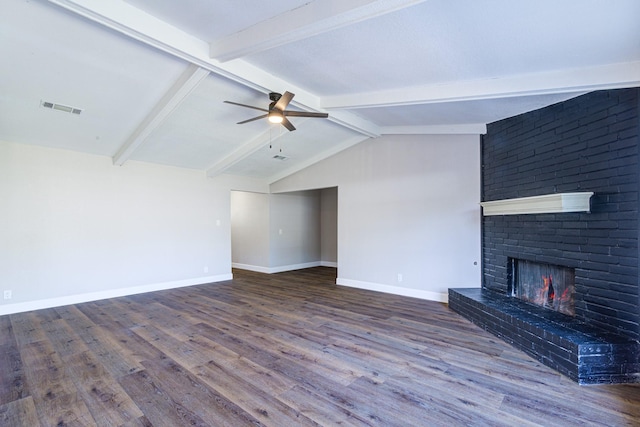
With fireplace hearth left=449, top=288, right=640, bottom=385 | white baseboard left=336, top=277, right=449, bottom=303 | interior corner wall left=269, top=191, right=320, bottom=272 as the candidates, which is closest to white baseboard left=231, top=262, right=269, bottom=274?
interior corner wall left=269, top=191, right=320, bottom=272

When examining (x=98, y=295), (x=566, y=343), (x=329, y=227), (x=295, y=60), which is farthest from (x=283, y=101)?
(x=329, y=227)

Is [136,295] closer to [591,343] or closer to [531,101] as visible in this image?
[591,343]

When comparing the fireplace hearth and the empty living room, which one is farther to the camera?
the fireplace hearth

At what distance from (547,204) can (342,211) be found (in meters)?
3.82

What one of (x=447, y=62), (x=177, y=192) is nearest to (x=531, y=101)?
(x=447, y=62)

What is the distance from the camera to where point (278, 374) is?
2779mm

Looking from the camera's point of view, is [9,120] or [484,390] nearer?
[484,390]

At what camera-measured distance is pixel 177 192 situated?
6.46 meters

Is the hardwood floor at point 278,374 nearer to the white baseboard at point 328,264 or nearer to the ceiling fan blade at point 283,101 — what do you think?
the ceiling fan blade at point 283,101

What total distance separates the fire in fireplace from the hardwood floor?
86 cm

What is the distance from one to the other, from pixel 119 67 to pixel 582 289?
18.0 ft

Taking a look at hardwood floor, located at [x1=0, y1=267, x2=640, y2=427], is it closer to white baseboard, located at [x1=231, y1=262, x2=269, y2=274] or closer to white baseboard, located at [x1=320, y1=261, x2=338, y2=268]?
white baseboard, located at [x1=231, y1=262, x2=269, y2=274]

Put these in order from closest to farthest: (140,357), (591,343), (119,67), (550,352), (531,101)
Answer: (591,343), (550,352), (140,357), (119,67), (531,101)

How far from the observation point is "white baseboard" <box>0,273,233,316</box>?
4.64 meters
